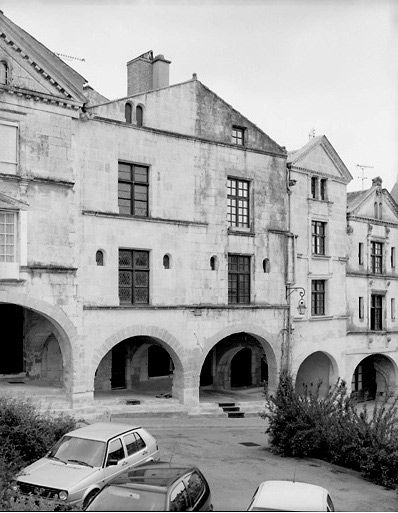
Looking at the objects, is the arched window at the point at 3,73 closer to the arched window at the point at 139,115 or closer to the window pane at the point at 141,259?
the arched window at the point at 139,115

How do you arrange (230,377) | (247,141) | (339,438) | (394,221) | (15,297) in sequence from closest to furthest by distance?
(339,438), (15,297), (247,141), (230,377), (394,221)

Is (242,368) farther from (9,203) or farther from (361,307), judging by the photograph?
(9,203)

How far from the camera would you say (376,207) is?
3491 centimetres

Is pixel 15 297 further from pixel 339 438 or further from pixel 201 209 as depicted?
pixel 339 438

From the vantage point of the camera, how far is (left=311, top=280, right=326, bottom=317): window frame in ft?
97.1

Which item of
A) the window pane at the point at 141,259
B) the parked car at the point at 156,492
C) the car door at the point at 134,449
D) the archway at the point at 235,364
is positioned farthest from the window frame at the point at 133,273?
the parked car at the point at 156,492

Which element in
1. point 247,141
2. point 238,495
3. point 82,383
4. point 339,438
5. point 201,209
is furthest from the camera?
point 247,141

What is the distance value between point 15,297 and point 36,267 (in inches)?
47.4

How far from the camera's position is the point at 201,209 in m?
25.1

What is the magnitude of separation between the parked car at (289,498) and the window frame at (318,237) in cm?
1922

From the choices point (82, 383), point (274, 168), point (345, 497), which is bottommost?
point (345, 497)

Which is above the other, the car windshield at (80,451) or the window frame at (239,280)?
the window frame at (239,280)

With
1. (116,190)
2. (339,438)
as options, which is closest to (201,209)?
(116,190)

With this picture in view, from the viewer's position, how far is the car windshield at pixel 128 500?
10.2m
